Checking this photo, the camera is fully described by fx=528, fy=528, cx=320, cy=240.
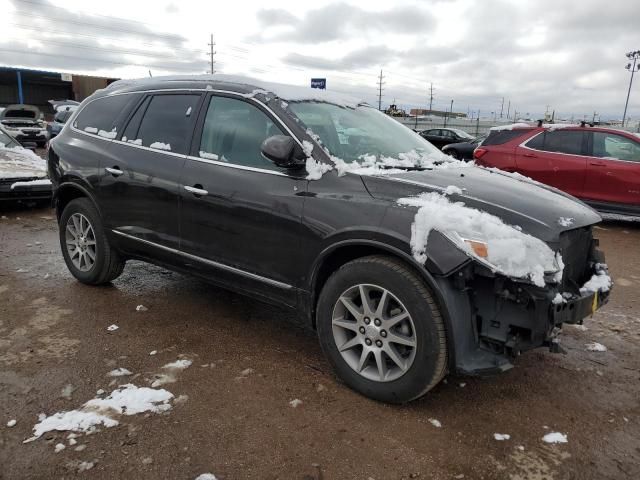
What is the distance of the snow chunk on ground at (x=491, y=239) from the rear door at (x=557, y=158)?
660cm

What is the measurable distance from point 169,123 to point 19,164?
5.76 metres

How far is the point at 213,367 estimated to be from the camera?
3.41 meters

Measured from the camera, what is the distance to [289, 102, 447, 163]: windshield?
3469mm

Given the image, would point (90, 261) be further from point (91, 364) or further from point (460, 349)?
point (460, 349)

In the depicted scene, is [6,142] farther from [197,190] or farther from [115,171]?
[197,190]

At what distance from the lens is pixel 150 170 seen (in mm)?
4020

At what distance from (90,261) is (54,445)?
8.11ft

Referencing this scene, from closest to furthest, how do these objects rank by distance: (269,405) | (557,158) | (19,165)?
(269,405) < (19,165) < (557,158)

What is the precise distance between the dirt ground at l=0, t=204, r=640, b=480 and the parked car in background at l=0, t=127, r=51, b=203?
13.2ft

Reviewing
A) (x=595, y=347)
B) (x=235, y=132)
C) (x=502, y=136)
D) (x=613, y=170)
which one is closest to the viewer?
(x=235, y=132)

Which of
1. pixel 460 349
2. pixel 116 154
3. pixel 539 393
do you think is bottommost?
pixel 539 393

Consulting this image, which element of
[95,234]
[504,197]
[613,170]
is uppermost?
[504,197]

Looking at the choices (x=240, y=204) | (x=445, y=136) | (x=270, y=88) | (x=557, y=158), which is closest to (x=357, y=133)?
(x=270, y=88)

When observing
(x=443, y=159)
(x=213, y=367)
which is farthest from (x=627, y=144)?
(x=213, y=367)
